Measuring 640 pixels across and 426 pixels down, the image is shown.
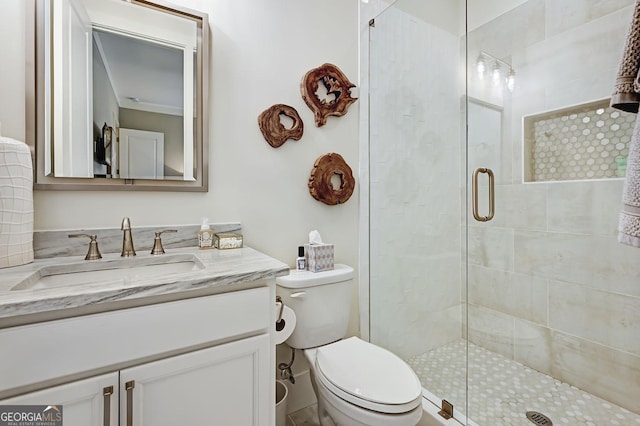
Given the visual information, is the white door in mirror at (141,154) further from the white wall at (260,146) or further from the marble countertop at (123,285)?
the marble countertop at (123,285)

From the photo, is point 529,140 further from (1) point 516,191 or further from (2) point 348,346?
(2) point 348,346

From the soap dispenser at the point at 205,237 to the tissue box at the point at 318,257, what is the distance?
434 millimetres

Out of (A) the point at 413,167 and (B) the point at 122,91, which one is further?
(A) the point at 413,167

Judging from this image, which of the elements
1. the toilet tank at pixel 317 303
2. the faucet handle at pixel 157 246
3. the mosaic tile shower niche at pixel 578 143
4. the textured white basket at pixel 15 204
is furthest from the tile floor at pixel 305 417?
the mosaic tile shower niche at pixel 578 143

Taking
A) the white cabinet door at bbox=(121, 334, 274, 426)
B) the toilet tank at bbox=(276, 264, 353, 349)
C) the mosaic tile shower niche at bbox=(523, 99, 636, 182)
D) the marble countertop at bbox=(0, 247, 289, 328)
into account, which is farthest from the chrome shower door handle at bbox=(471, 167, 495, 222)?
the white cabinet door at bbox=(121, 334, 274, 426)

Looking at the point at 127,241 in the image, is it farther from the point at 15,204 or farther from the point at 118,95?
the point at 118,95

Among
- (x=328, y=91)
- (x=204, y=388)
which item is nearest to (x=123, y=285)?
(x=204, y=388)

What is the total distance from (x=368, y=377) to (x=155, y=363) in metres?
0.73

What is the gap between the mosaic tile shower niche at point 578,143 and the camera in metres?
1.48

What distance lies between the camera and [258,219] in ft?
4.80

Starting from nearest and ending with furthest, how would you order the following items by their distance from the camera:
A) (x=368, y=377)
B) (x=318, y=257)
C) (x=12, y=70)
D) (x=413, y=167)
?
1. (x=12, y=70)
2. (x=368, y=377)
3. (x=318, y=257)
4. (x=413, y=167)

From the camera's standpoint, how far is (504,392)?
158 cm

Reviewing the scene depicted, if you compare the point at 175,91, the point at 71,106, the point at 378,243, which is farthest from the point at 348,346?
the point at 71,106

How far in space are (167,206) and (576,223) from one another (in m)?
2.00
